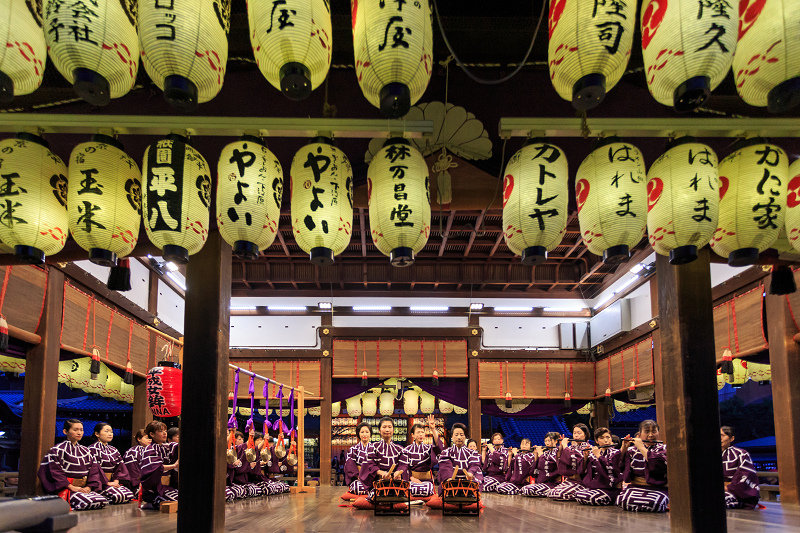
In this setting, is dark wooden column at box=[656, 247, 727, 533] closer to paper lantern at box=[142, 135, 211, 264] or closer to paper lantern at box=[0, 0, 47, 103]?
paper lantern at box=[142, 135, 211, 264]

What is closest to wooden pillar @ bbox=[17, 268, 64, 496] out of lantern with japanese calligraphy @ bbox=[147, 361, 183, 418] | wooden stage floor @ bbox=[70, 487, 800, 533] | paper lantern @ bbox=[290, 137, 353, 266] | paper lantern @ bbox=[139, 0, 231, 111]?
wooden stage floor @ bbox=[70, 487, 800, 533]

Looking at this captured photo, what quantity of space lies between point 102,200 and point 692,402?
4.11 m

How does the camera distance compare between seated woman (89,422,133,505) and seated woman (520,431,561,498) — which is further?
seated woman (520,431,561,498)

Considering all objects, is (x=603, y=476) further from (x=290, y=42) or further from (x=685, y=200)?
(x=290, y=42)

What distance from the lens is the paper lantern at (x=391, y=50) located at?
2.85 metres

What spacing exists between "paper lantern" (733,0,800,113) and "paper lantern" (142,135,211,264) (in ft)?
9.49

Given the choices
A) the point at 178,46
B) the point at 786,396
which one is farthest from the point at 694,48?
the point at 786,396

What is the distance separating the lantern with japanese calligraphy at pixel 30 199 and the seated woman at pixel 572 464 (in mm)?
8195

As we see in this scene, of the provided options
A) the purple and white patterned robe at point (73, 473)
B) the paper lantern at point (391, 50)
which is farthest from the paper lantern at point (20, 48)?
the purple and white patterned robe at point (73, 473)

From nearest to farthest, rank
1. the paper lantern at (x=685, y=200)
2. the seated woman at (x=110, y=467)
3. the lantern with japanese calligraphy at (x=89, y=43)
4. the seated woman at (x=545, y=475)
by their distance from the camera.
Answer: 1. the lantern with japanese calligraphy at (x=89, y=43)
2. the paper lantern at (x=685, y=200)
3. the seated woman at (x=110, y=467)
4. the seated woman at (x=545, y=475)

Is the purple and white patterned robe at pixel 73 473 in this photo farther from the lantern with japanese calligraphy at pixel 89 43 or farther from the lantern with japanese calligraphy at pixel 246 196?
the lantern with japanese calligraphy at pixel 89 43

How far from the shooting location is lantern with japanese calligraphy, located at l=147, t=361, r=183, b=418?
714 cm

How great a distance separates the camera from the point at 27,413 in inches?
310

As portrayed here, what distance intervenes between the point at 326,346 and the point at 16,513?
11.7 metres
